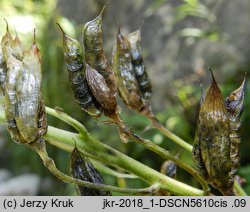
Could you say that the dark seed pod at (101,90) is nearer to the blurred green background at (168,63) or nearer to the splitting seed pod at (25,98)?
the splitting seed pod at (25,98)

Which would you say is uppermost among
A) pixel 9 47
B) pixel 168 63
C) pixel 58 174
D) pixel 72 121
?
pixel 168 63

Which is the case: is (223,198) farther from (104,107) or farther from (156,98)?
(156,98)

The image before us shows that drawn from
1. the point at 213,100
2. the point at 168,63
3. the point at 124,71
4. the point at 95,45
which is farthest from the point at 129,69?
the point at 168,63

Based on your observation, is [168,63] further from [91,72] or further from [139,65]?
[91,72]

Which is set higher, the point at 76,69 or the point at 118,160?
the point at 76,69

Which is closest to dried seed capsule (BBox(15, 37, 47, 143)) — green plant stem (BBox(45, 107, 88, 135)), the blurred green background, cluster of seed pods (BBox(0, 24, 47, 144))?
cluster of seed pods (BBox(0, 24, 47, 144))

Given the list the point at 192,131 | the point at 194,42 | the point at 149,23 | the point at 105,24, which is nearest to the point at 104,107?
the point at 192,131

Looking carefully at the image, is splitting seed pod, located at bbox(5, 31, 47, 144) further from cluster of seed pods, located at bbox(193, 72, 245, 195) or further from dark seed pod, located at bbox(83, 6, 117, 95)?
cluster of seed pods, located at bbox(193, 72, 245, 195)
